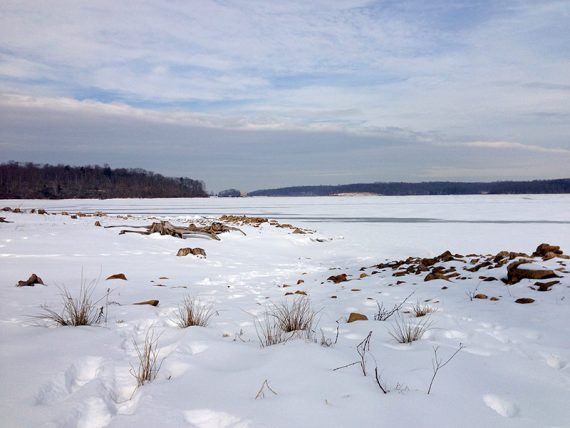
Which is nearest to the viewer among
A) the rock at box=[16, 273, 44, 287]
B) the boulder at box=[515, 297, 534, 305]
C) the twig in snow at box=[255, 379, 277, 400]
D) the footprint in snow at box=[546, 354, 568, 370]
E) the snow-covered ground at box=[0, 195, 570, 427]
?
the snow-covered ground at box=[0, 195, 570, 427]

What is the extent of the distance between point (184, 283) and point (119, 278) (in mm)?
1024

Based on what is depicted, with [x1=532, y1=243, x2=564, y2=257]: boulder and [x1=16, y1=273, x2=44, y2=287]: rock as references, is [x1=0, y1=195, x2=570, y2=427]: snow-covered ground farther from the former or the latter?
[x1=532, y1=243, x2=564, y2=257]: boulder

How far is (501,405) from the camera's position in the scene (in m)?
2.23

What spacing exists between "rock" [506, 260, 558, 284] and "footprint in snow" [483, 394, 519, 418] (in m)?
3.68

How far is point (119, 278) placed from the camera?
637 centimetres

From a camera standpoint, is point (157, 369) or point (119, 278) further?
point (119, 278)

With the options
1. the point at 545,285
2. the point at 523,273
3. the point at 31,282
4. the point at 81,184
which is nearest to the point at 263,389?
the point at 545,285

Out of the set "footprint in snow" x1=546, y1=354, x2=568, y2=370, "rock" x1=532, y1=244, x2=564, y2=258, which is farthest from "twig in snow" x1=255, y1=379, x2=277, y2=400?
"rock" x1=532, y1=244, x2=564, y2=258

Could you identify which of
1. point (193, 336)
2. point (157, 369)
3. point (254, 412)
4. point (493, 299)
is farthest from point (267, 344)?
point (493, 299)

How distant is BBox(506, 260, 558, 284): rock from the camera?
17.6ft

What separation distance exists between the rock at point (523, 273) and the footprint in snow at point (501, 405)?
3.68 m

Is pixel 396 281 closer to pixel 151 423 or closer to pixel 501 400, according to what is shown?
pixel 501 400

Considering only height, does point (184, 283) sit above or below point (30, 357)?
below

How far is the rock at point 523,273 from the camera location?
535 centimetres
